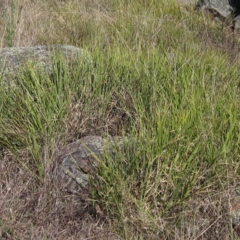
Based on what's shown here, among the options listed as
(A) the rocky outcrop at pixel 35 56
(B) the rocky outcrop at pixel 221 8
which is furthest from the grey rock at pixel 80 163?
(B) the rocky outcrop at pixel 221 8

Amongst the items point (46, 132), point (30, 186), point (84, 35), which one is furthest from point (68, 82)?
point (84, 35)

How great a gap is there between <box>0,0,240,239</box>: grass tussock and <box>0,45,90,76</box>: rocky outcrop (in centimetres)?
9

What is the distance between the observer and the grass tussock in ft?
7.75

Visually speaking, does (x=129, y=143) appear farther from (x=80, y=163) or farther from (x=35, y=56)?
(x=35, y=56)

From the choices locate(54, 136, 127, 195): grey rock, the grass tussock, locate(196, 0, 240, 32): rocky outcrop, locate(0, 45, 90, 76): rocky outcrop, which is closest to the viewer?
the grass tussock

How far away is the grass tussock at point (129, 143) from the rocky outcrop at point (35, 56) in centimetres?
9

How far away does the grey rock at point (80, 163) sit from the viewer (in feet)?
8.24

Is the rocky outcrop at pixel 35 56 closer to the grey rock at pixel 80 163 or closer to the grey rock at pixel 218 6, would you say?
the grey rock at pixel 80 163

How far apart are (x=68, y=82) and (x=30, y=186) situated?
0.67 m

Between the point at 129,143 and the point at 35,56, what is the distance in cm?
115

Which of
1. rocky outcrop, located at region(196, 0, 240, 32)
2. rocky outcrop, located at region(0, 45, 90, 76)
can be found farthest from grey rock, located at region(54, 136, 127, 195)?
rocky outcrop, located at region(196, 0, 240, 32)

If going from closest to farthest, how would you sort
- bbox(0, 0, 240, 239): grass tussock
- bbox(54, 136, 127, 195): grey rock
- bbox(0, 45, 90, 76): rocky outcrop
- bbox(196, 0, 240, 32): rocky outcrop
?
1. bbox(0, 0, 240, 239): grass tussock
2. bbox(54, 136, 127, 195): grey rock
3. bbox(0, 45, 90, 76): rocky outcrop
4. bbox(196, 0, 240, 32): rocky outcrop

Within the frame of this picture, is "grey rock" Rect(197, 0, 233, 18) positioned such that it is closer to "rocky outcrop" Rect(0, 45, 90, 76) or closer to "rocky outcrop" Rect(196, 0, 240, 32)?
"rocky outcrop" Rect(196, 0, 240, 32)

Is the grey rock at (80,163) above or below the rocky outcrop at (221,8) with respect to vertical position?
below
